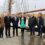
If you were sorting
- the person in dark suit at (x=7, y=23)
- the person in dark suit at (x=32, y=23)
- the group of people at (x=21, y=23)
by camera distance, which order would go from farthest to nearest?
1. the person in dark suit at (x=7, y=23)
2. the person in dark suit at (x=32, y=23)
3. the group of people at (x=21, y=23)

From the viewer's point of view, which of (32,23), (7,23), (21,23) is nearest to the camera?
(21,23)

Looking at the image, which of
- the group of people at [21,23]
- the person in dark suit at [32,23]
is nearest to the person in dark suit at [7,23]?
the group of people at [21,23]

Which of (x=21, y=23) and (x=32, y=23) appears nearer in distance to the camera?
A: (x=21, y=23)

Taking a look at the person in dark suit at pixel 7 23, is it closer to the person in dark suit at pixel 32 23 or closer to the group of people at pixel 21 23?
the group of people at pixel 21 23

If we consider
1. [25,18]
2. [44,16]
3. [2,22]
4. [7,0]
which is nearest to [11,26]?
[2,22]

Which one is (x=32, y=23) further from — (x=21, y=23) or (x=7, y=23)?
(x=7, y=23)

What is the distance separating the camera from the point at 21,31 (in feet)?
27.5

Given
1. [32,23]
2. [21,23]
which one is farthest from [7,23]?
[32,23]

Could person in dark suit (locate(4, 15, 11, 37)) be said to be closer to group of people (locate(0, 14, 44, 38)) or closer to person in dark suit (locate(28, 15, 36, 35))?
group of people (locate(0, 14, 44, 38))

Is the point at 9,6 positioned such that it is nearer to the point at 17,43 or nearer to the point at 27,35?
the point at 27,35

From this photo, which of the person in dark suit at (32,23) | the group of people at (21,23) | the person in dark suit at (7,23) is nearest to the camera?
the group of people at (21,23)

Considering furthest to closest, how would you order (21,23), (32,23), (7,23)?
(7,23) → (32,23) → (21,23)

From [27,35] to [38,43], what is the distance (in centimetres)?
157

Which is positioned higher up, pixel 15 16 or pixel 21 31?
pixel 15 16
